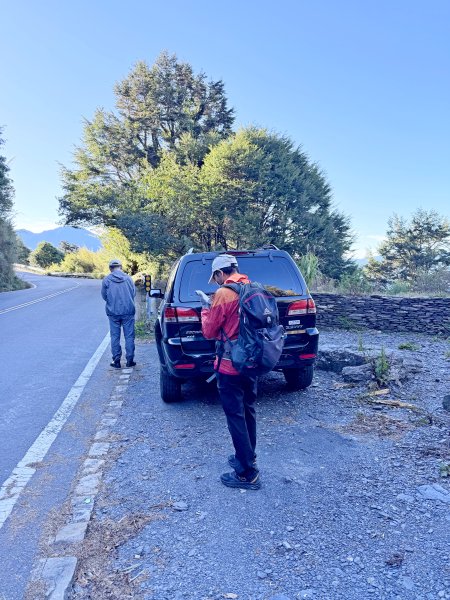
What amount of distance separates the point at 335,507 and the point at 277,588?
0.96 meters

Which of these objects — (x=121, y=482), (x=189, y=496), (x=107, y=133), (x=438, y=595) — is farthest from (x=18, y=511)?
(x=107, y=133)

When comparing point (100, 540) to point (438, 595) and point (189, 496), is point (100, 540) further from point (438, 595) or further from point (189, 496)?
point (438, 595)

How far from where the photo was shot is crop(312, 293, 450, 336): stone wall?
426 inches

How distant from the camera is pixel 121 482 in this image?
3752 mm

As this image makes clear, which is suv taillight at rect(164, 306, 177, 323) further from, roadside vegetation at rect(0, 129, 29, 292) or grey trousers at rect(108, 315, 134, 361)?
roadside vegetation at rect(0, 129, 29, 292)

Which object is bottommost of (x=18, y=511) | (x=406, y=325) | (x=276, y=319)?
(x=18, y=511)

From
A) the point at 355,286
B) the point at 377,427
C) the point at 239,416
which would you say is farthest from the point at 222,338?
the point at 355,286

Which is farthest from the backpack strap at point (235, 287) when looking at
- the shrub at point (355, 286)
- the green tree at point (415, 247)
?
the green tree at point (415, 247)

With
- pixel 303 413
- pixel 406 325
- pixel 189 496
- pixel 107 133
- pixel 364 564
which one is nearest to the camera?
pixel 364 564

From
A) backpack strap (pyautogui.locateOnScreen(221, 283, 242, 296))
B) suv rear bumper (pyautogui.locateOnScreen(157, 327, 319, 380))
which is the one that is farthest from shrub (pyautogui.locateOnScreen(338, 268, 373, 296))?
backpack strap (pyautogui.locateOnScreen(221, 283, 242, 296))

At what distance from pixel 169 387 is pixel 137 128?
32065mm

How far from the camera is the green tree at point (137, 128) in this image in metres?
33.6

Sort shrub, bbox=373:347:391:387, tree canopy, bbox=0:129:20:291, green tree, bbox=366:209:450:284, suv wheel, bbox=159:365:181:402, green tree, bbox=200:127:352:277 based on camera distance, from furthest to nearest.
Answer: green tree, bbox=366:209:450:284 → tree canopy, bbox=0:129:20:291 → green tree, bbox=200:127:352:277 → shrub, bbox=373:347:391:387 → suv wheel, bbox=159:365:181:402

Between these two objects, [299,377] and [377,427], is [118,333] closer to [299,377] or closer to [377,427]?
[299,377]
